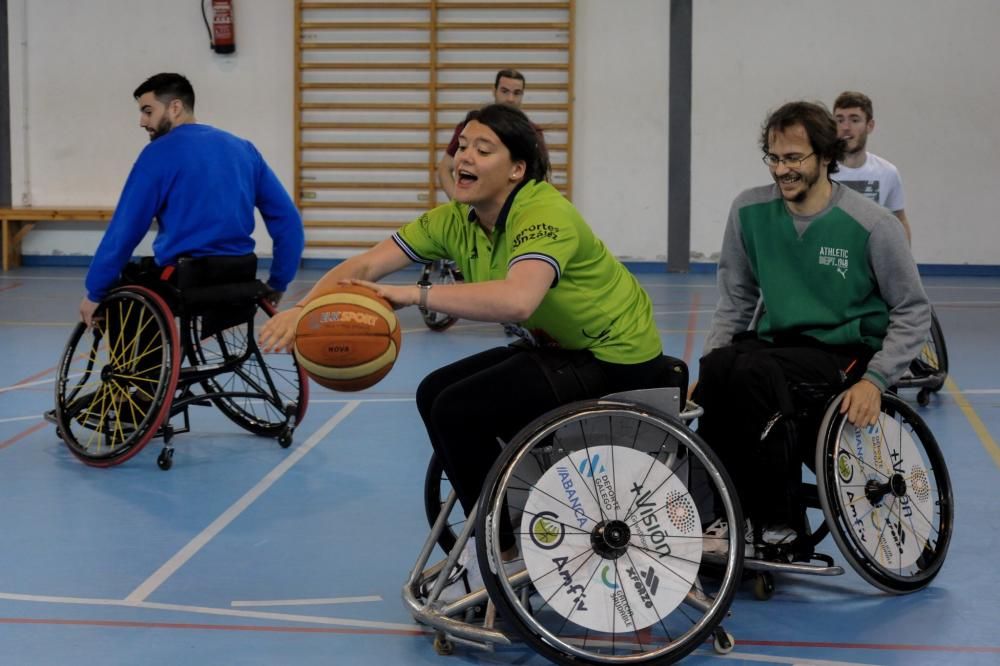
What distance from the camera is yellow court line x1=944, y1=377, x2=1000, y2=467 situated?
4.29m

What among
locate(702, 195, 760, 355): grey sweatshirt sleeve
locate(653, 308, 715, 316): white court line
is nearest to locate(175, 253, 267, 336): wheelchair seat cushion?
locate(702, 195, 760, 355): grey sweatshirt sleeve

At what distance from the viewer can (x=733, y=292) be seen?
3188 millimetres

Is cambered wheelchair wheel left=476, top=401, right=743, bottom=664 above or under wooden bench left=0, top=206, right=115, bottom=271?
under

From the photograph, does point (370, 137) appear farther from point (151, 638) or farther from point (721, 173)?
point (151, 638)

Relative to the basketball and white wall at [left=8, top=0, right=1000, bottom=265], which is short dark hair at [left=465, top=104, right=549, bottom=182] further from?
white wall at [left=8, top=0, right=1000, bottom=265]

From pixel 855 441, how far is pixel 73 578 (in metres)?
1.82

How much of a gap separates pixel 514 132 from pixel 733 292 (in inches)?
32.3

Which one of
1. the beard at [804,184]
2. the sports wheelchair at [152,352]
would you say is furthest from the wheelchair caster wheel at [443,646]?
the sports wheelchair at [152,352]

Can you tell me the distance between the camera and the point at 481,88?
402 inches

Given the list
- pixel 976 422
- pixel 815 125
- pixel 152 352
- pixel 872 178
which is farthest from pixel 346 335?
pixel 872 178

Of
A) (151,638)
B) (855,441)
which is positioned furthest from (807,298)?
(151,638)

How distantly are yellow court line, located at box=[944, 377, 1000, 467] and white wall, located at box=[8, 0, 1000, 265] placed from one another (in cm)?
488

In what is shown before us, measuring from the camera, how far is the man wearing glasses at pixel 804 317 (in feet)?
9.37

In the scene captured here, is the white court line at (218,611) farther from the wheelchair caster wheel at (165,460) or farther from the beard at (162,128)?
the beard at (162,128)
